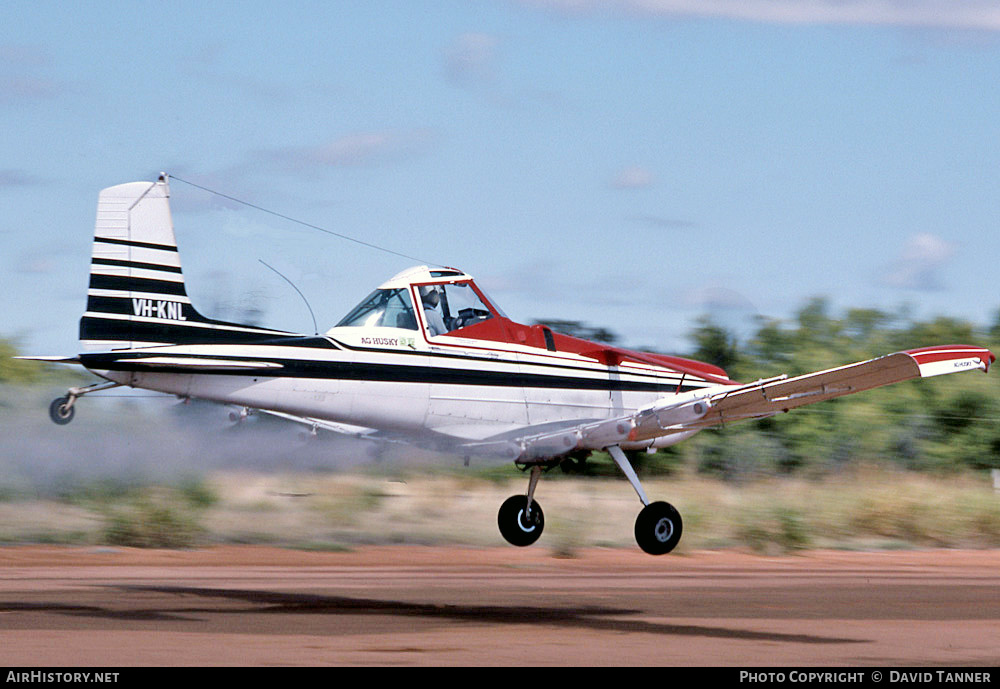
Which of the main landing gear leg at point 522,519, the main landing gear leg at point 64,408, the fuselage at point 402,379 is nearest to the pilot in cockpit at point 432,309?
the fuselage at point 402,379

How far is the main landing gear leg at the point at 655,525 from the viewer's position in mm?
15398

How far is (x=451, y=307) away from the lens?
14.3 metres

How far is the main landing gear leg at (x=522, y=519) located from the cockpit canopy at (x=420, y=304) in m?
2.98

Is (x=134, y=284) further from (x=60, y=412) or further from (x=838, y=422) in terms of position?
(x=838, y=422)

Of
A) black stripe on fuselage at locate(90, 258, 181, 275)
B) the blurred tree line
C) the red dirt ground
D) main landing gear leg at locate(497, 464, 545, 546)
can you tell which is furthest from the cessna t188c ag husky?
the blurred tree line

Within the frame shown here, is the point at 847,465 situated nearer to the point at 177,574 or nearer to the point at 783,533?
the point at 783,533

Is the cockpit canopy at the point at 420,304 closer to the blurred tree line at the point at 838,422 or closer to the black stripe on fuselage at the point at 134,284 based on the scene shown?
the black stripe on fuselage at the point at 134,284

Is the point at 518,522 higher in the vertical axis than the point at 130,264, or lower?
lower

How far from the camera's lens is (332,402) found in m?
13.6

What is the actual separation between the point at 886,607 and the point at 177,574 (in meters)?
11.9

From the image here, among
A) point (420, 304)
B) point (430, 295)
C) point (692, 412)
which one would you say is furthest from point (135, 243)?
point (692, 412)

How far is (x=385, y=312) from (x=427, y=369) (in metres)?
0.81

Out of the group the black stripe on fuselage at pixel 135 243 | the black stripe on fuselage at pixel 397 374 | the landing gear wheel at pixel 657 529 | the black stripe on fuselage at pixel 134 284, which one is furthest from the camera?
the landing gear wheel at pixel 657 529
